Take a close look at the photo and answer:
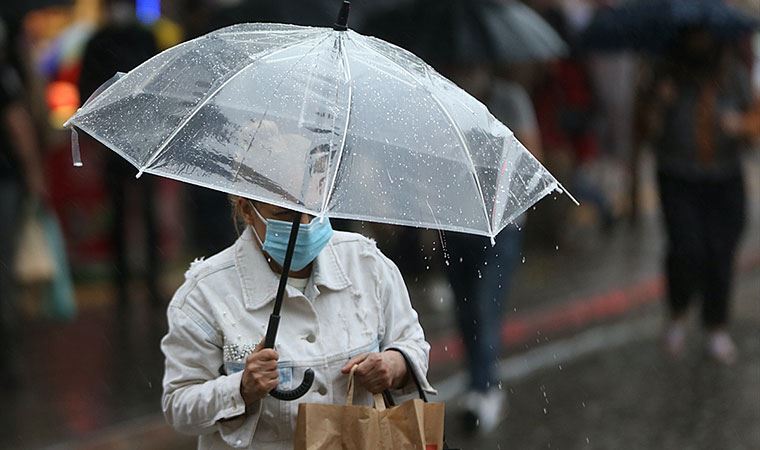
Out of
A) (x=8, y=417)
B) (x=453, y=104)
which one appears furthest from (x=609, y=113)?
(x=453, y=104)

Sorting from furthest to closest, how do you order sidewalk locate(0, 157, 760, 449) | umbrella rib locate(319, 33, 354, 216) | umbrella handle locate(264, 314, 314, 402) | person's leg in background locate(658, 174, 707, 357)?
person's leg in background locate(658, 174, 707, 357)
sidewalk locate(0, 157, 760, 449)
umbrella handle locate(264, 314, 314, 402)
umbrella rib locate(319, 33, 354, 216)

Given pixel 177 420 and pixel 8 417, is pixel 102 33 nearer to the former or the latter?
pixel 8 417

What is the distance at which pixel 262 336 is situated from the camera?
3.57m

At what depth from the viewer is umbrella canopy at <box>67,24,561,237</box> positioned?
3.33 m

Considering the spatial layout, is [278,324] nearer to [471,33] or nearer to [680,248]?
[471,33]

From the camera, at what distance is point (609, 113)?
15.1m

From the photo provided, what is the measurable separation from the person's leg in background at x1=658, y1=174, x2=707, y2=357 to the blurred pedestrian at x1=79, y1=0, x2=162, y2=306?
11.9ft

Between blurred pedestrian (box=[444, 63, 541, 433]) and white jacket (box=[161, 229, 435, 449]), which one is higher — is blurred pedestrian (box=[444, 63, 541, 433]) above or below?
below

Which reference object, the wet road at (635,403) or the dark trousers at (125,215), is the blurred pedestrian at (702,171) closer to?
the wet road at (635,403)

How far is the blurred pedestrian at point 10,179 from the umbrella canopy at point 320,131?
4.61m

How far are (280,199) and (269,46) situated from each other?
1.86ft

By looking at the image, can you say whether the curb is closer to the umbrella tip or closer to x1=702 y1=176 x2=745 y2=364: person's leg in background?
x1=702 y1=176 x2=745 y2=364: person's leg in background

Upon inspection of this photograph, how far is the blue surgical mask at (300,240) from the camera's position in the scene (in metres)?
3.56

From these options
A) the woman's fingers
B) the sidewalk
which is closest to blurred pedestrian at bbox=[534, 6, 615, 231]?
the sidewalk
